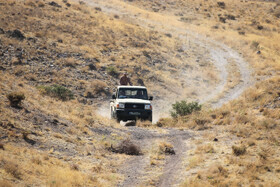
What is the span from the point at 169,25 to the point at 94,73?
25964mm

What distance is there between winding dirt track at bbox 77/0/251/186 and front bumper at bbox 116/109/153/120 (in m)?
1.04

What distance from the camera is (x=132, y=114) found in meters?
16.3

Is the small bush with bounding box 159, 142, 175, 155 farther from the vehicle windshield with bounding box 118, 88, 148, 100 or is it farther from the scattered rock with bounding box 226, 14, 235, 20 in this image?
the scattered rock with bounding box 226, 14, 235, 20

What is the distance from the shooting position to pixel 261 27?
55094 mm

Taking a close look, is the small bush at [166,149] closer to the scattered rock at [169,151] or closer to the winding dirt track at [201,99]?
the scattered rock at [169,151]

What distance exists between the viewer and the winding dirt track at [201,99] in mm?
9555

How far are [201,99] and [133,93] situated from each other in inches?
571

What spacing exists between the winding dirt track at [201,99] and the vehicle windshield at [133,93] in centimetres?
240

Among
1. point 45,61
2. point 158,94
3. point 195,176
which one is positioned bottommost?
point 158,94

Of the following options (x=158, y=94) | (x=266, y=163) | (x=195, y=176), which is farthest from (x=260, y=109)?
(x=158, y=94)

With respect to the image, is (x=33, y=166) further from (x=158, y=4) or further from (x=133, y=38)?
(x=158, y=4)

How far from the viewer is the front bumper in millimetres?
16281

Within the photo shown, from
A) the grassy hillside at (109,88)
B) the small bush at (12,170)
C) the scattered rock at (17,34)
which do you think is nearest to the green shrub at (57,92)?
the grassy hillside at (109,88)

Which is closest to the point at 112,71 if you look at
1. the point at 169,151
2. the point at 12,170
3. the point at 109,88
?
the point at 109,88
